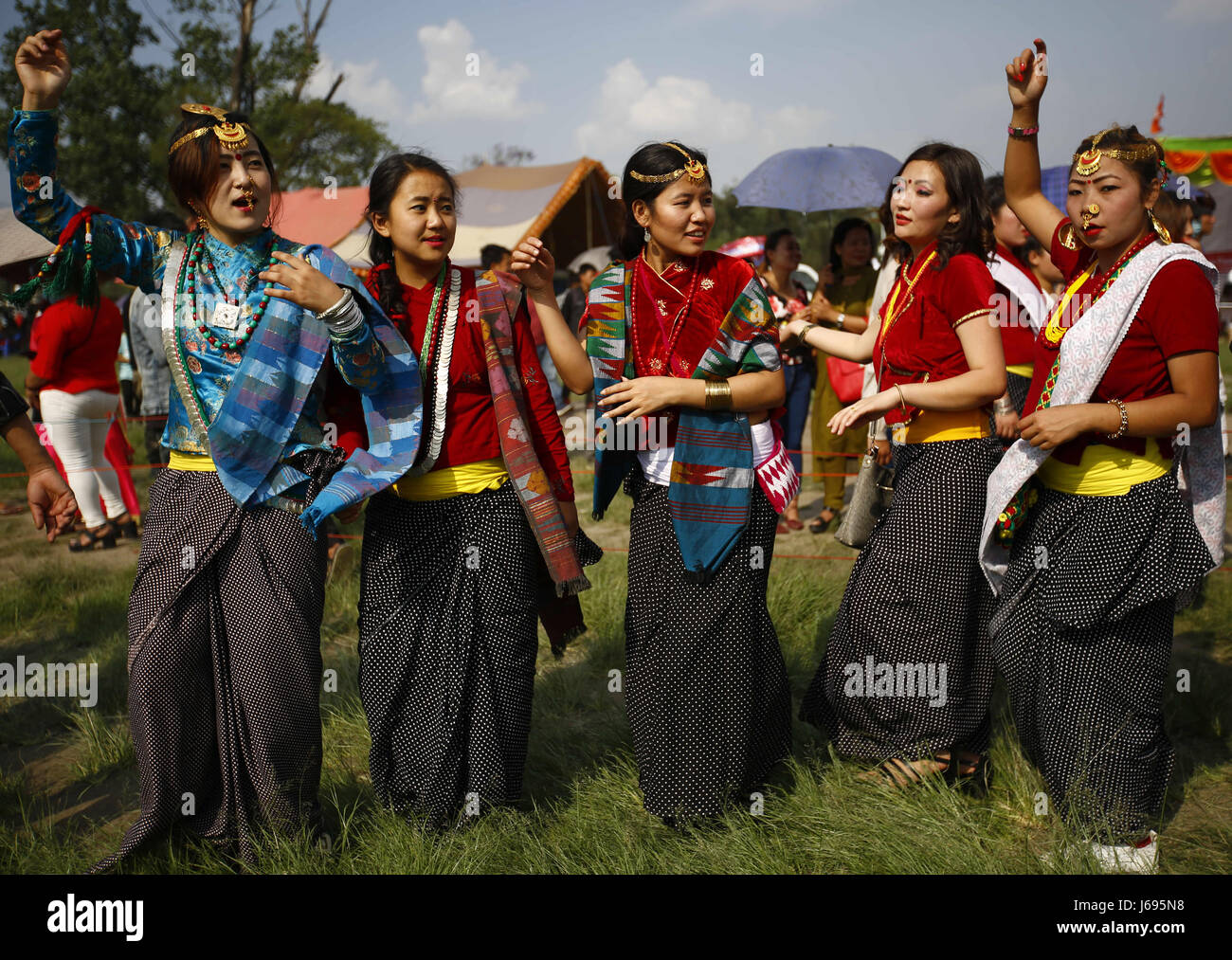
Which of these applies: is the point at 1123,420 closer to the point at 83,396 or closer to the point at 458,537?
the point at 458,537

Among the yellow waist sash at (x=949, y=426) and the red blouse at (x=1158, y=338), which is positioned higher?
the red blouse at (x=1158, y=338)

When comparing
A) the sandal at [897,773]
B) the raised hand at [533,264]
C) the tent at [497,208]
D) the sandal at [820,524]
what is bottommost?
the sandal at [897,773]

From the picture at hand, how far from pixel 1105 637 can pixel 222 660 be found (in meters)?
2.18

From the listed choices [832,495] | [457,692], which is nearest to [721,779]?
[457,692]

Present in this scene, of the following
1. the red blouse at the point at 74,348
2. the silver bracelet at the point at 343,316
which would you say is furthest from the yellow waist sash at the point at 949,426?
the red blouse at the point at 74,348

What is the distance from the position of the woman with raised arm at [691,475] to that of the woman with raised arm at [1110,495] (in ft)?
2.13

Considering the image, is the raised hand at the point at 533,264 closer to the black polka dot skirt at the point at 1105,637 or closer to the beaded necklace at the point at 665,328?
the beaded necklace at the point at 665,328

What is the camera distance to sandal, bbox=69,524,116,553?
639 centimetres

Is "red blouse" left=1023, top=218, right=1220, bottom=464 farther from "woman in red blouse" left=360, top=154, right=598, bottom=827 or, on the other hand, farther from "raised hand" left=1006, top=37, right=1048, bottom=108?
"woman in red blouse" left=360, top=154, right=598, bottom=827

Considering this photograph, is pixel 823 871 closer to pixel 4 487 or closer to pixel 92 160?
pixel 4 487

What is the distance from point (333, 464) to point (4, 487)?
24.1ft

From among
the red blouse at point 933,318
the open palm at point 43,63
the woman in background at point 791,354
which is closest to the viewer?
the open palm at point 43,63

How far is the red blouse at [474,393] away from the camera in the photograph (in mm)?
2635

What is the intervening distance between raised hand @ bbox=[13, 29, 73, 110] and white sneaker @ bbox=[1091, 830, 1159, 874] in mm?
2979
